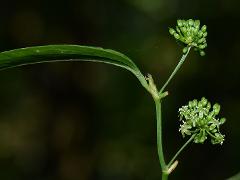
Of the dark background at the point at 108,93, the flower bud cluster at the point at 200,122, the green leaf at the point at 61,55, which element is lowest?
the dark background at the point at 108,93

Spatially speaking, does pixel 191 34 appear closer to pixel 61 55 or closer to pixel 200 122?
pixel 200 122

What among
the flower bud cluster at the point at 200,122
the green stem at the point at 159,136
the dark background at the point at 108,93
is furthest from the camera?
the dark background at the point at 108,93

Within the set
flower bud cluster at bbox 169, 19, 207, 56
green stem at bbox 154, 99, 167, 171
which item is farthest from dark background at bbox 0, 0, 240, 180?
green stem at bbox 154, 99, 167, 171

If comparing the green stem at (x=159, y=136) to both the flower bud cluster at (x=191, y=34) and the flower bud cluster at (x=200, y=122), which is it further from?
the flower bud cluster at (x=191, y=34)

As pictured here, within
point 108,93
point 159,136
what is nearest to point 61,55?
point 159,136

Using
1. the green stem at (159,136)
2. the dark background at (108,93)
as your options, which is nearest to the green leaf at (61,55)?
the green stem at (159,136)

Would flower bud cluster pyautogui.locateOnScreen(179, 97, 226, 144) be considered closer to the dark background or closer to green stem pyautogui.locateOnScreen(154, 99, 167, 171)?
green stem pyautogui.locateOnScreen(154, 99, 167, 171)
